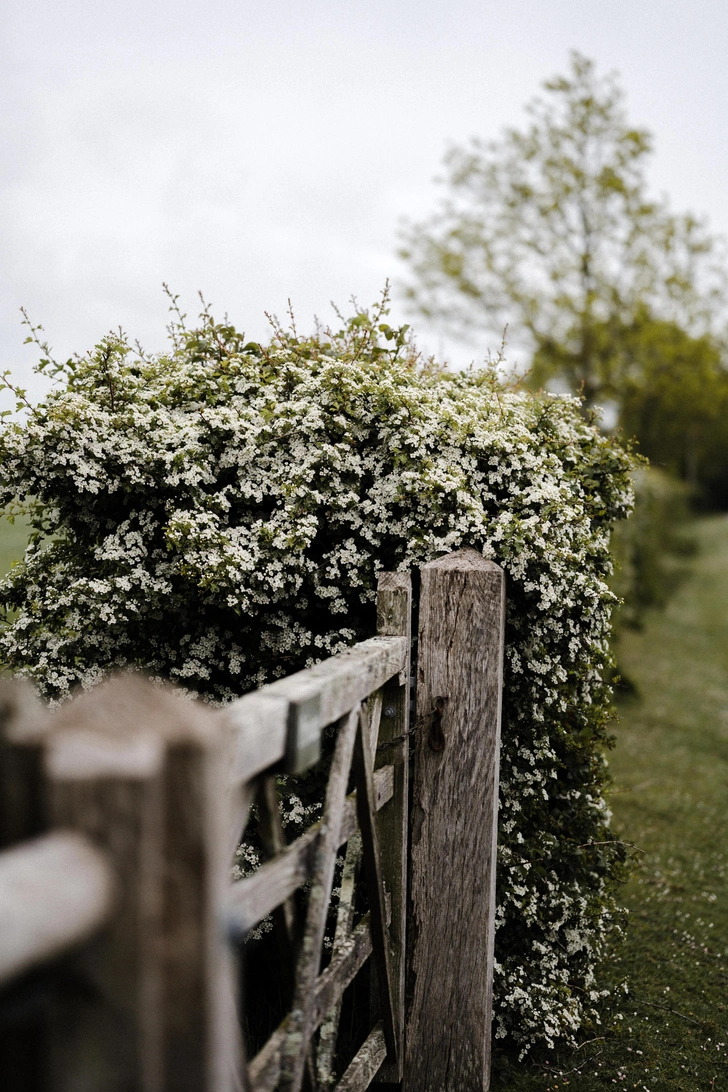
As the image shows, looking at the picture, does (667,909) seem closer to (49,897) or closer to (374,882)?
(374,882)

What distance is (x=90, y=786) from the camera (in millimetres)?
980

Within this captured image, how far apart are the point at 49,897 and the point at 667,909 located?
5.19 m

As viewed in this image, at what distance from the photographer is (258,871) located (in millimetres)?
1878

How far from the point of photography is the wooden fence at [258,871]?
974 mm

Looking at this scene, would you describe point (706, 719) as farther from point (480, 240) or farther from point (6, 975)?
point (480, 240)

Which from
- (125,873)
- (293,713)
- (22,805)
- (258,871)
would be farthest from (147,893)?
(258,871)

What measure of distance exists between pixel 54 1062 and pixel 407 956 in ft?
7.65

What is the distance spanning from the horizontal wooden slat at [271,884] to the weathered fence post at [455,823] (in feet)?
2.72

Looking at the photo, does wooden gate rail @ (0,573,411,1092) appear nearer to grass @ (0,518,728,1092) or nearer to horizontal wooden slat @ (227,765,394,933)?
horizontal wooden slat @ (227,765,394,933)

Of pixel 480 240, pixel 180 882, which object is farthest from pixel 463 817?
pixel 480 240

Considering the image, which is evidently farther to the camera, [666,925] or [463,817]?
[666,925]

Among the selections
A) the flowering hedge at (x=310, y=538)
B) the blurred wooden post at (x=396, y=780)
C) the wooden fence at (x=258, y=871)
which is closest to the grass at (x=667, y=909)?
the flowering hedge at (x=310, y=538)

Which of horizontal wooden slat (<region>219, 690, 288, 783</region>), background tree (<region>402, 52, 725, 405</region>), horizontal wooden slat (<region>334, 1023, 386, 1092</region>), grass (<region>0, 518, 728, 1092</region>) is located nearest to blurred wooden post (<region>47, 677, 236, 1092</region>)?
horizontal wooden slat (<region>219, 690, 288, 783</region>)

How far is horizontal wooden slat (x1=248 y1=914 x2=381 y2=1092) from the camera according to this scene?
175cm
